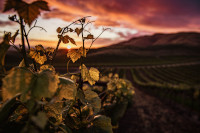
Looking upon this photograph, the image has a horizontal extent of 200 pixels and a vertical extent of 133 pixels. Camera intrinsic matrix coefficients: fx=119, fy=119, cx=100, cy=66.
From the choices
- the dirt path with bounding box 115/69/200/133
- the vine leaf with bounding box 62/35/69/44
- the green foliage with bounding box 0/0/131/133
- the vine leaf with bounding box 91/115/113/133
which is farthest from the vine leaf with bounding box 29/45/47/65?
the dirt path with bounding box 115/69/200/133

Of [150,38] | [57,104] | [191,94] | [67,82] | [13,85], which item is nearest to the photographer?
[13,85]

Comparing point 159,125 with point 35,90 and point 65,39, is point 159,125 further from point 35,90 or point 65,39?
point 35,90

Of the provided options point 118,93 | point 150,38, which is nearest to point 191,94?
point 118,93

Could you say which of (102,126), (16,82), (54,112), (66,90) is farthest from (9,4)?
(102,126)

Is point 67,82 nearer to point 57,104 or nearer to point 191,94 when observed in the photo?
point 57,104

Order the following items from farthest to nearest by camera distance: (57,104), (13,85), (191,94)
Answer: (191,94) < (57,104) < (13,85)

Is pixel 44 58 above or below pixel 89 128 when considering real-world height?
above

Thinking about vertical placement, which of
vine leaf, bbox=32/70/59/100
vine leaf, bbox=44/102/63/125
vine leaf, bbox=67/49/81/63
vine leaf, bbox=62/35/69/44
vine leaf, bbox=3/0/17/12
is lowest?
vine leaf, bbox=44/102/63/125

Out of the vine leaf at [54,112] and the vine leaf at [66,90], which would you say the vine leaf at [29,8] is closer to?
the vine leaf at [66,90]

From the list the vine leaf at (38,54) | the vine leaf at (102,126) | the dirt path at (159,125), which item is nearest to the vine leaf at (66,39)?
the vine leaf at (38,54)

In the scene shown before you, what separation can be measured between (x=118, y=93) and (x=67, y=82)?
2.30 m

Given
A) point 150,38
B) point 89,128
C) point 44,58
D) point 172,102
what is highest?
point 150,38

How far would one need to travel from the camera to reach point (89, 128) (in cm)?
77

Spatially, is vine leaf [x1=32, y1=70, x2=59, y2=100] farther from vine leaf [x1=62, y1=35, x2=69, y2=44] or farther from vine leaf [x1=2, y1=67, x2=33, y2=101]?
vine leaf [x1=62, y1=35, x2=69, y2=44]
